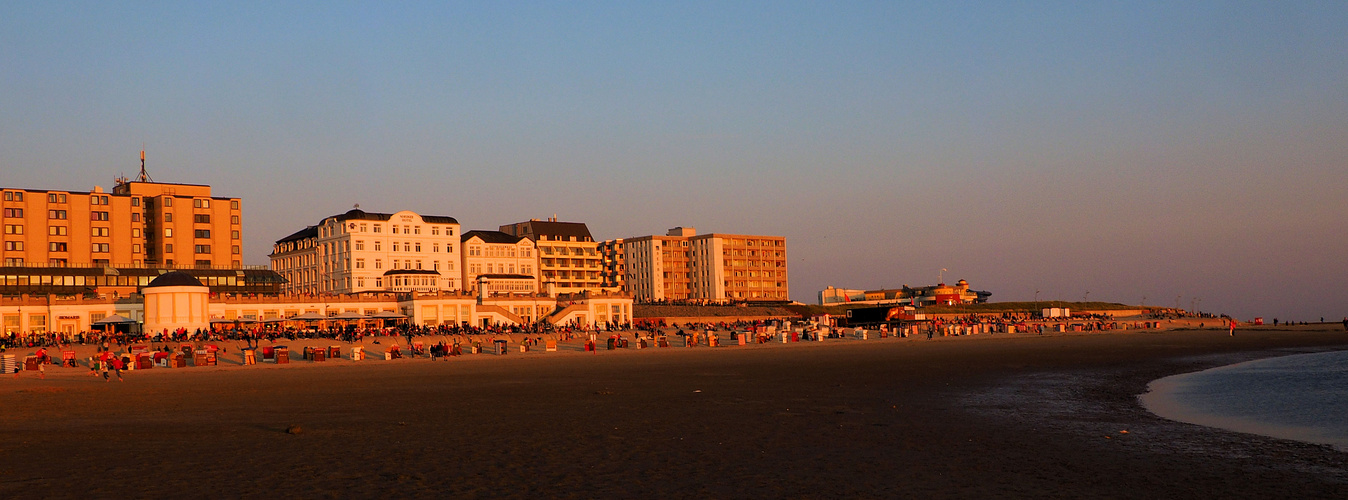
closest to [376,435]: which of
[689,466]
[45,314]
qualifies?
[689,466]

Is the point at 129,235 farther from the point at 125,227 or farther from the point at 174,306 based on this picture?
the point at 174,306

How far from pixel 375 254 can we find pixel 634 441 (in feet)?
350

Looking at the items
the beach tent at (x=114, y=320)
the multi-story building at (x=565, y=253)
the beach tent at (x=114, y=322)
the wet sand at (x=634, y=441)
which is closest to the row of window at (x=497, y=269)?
the multi-story building at (x=565, y=253)

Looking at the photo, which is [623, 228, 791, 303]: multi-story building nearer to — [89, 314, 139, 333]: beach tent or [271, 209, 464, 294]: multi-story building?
[271, 209, 464, 294]: multi-story building

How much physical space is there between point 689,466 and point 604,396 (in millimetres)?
13621

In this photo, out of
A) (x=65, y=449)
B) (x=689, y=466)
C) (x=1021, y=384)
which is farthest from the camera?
(x=1021, y=384)

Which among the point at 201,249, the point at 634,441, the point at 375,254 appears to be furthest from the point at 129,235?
the point at 634,441

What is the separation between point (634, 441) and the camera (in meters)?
20.5

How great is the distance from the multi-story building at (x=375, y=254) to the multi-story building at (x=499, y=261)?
2.45 meters

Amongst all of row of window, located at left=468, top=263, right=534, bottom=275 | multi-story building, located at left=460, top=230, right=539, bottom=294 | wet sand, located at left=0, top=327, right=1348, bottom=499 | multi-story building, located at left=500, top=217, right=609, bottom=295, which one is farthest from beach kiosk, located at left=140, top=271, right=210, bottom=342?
multi-story building, located at left=500, top=217, right=609, bottom=295

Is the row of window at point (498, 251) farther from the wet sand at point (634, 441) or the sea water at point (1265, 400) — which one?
the sea water at point (1265, 400)

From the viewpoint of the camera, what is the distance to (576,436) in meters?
21.3

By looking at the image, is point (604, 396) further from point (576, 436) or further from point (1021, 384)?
point (1021, 384)

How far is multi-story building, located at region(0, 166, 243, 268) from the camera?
117 meters
